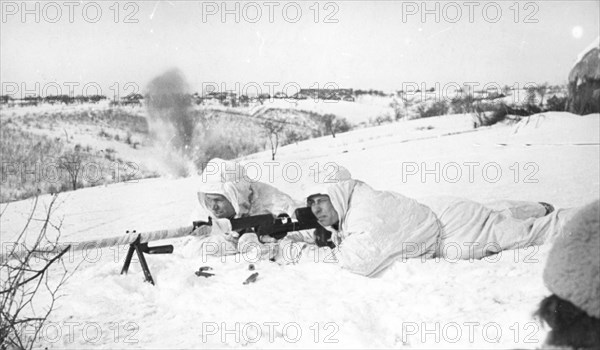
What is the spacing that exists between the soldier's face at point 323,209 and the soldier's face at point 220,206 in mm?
945

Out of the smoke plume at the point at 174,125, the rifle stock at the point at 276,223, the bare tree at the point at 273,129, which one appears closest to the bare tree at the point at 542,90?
the bare tree at the point at 273,129

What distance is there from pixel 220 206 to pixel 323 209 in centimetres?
109

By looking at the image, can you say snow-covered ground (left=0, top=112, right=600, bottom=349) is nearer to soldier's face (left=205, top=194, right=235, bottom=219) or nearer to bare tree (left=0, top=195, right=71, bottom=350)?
bare tree (left=0, top=195, right=71, bottom=350)

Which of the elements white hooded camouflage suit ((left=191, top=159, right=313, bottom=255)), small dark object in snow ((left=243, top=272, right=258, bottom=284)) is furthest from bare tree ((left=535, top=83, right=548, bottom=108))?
small dark object in snow ((left=243, top=272, right=258, bottom=284))

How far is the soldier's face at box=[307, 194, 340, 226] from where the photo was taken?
340cm

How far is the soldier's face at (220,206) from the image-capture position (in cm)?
412

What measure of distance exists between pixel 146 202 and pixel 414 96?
887 centimetres

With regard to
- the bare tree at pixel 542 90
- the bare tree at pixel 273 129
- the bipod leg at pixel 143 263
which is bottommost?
the bipod leg at pixel 143 263

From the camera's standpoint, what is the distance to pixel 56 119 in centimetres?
747

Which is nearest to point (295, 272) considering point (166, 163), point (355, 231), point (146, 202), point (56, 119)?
point (355, 231)

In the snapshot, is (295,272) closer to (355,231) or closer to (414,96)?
(355,231)

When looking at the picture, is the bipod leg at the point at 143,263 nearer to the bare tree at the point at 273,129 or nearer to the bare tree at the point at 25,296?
the bare tree at the point at 25,296

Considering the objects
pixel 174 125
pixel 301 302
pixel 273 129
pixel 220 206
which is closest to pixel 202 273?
pixel 301 302

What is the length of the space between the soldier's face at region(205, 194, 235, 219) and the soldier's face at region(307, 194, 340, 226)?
3.10 ft
